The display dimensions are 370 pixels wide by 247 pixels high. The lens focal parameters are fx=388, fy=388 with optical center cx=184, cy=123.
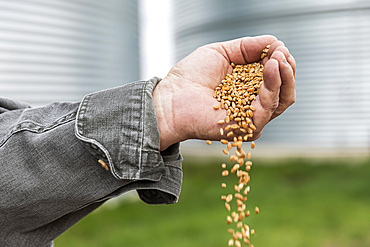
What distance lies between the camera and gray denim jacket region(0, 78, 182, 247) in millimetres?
1153

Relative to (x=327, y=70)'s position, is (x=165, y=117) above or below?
above

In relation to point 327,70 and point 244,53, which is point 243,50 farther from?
point 327,70

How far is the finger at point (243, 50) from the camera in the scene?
1.48 meters

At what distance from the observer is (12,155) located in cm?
117

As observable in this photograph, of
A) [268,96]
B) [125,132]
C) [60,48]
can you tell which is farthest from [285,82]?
[60,48]

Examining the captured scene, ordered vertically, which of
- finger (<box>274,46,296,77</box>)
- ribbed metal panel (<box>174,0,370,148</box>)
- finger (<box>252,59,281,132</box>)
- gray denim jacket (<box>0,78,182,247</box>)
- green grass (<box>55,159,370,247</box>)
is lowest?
green grass (<box>55,159,370,247</box>)

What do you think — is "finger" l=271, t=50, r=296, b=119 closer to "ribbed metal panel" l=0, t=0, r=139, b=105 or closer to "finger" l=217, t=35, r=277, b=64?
"finger" l=217, t=35, r=277, b=64

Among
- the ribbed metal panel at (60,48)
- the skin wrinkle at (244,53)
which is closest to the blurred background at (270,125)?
the ribbed metal panel at (60,48)

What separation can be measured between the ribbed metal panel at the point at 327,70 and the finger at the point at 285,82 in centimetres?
814

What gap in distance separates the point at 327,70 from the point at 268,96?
27.5ft

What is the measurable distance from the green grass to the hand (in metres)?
3.88

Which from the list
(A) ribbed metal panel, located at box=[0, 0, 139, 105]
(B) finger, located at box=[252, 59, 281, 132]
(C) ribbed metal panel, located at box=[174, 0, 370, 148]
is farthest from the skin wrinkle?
(C) ribbed metal panel, located at box=[174, 0, 370, 148]

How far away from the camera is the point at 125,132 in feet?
3.82

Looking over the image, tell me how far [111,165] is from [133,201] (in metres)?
6.14
